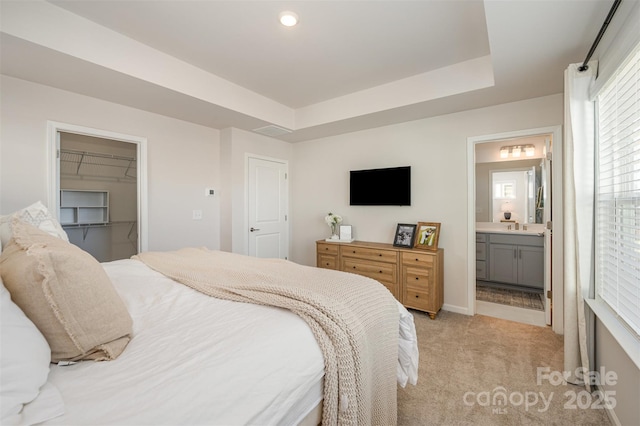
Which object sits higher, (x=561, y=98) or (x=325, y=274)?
(x=561, y=98)

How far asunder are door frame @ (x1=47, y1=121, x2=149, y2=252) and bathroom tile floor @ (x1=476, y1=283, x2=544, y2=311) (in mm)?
4377

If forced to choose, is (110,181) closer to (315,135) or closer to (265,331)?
(315,135)

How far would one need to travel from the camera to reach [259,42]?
247cm

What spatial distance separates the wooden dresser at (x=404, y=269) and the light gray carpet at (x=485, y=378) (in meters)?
0.31

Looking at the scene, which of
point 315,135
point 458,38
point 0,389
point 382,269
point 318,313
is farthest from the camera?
point 315,135

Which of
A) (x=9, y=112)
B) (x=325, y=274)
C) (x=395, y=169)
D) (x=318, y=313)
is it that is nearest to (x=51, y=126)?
(x=9, y=112)

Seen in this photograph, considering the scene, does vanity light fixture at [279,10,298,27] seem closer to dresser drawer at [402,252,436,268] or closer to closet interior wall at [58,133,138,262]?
dresser drawer at [402,252,436,268]

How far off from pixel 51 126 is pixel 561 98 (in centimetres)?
484

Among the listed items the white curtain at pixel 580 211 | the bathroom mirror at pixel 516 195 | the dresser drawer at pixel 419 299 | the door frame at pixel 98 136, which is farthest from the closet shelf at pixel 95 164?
the bathroom mirror at pixel 516 195

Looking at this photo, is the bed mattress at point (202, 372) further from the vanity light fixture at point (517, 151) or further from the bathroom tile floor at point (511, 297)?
the vanity light fixture at point (517, 151)

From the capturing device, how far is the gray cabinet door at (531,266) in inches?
159

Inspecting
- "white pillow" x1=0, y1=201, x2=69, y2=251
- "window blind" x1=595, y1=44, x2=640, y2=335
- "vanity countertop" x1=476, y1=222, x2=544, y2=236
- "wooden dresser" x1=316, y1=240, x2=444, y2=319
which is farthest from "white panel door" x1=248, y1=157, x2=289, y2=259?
"window blind" x1=595, y1=44, x2=640, y2=335

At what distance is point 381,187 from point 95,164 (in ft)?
14.2

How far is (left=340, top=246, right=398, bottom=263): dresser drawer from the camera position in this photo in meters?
3.46
